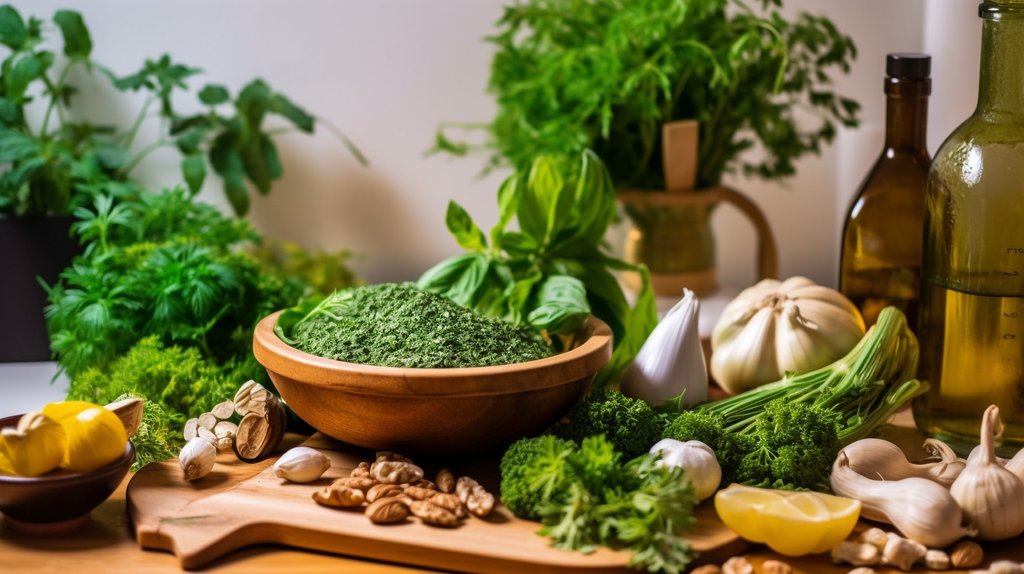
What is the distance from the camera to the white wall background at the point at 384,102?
61.3 inches

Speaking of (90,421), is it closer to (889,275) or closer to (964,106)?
(889,275)

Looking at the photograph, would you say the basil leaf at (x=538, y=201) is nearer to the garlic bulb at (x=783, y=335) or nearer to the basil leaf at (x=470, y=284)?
the basil leaf at (x=470, y=284)

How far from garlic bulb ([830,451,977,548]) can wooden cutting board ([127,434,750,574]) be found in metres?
0.13

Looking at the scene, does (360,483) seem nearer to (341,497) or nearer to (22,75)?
(341,497)

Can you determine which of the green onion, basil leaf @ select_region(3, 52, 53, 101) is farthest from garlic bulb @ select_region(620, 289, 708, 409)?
basil leaf @ select_region(3, 52, 53, 101)

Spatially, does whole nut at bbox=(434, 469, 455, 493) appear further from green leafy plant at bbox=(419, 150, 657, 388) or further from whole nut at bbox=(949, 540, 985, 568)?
whole nut at bbox=(949, 540, 985, 568)

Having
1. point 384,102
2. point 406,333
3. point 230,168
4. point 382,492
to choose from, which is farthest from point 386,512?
point 384,102

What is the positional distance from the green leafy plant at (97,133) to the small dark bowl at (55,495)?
1.95ft

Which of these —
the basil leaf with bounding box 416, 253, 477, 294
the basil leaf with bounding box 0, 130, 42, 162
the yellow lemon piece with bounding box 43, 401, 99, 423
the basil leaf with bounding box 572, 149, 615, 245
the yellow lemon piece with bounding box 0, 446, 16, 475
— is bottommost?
the yellow lemon piece with bounding box 0, 446, 16, 475

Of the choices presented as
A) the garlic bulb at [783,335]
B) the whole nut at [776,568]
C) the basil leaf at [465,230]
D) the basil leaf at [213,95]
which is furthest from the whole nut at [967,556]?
the basil leaf at [213,95]

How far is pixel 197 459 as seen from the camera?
2.85ft

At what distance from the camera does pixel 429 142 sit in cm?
163

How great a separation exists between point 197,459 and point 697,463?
0.47m

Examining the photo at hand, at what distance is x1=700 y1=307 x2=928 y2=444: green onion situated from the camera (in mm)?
958
